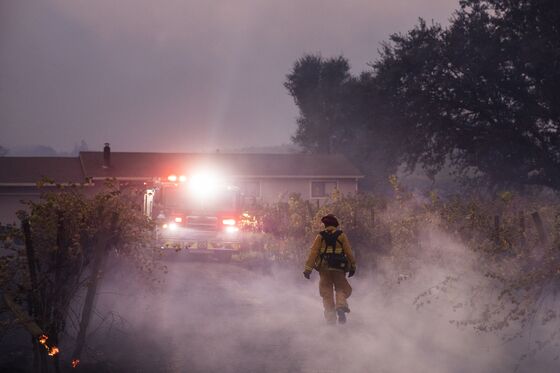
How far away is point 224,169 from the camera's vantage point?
137ft

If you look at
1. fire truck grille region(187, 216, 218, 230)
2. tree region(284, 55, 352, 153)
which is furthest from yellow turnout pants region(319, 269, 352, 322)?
tree region(284, 55, 352, 153)

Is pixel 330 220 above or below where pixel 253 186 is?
below

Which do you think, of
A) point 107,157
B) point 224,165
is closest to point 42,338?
point 107,157

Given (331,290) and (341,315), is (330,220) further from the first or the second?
(341,315)

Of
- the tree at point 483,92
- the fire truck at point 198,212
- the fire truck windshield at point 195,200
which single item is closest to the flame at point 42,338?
the fire truck at point 198,212

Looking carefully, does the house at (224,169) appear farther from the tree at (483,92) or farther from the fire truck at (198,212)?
the fire truck at (198,212)

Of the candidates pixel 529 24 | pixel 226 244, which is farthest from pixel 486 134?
pixel 226 244

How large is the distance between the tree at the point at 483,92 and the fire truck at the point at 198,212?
587 inches

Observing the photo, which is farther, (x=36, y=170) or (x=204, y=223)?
(x=36, y=170)

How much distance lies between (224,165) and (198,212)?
70.2 feet

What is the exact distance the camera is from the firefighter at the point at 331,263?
10.8 meters

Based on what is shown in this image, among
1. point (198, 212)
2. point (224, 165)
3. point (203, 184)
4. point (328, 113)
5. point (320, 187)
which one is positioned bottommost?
point (198, 212)

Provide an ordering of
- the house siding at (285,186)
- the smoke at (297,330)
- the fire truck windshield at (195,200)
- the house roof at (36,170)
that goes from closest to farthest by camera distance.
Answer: the smoke at (297,330), the fire truck windshield at (195,200), the house roof at (36,170), the house siding at (285,186)

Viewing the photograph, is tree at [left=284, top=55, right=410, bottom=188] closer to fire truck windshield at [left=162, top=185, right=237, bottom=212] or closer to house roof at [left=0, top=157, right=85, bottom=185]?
house roof at [left=0, top=157, right=85, bottom=185]
